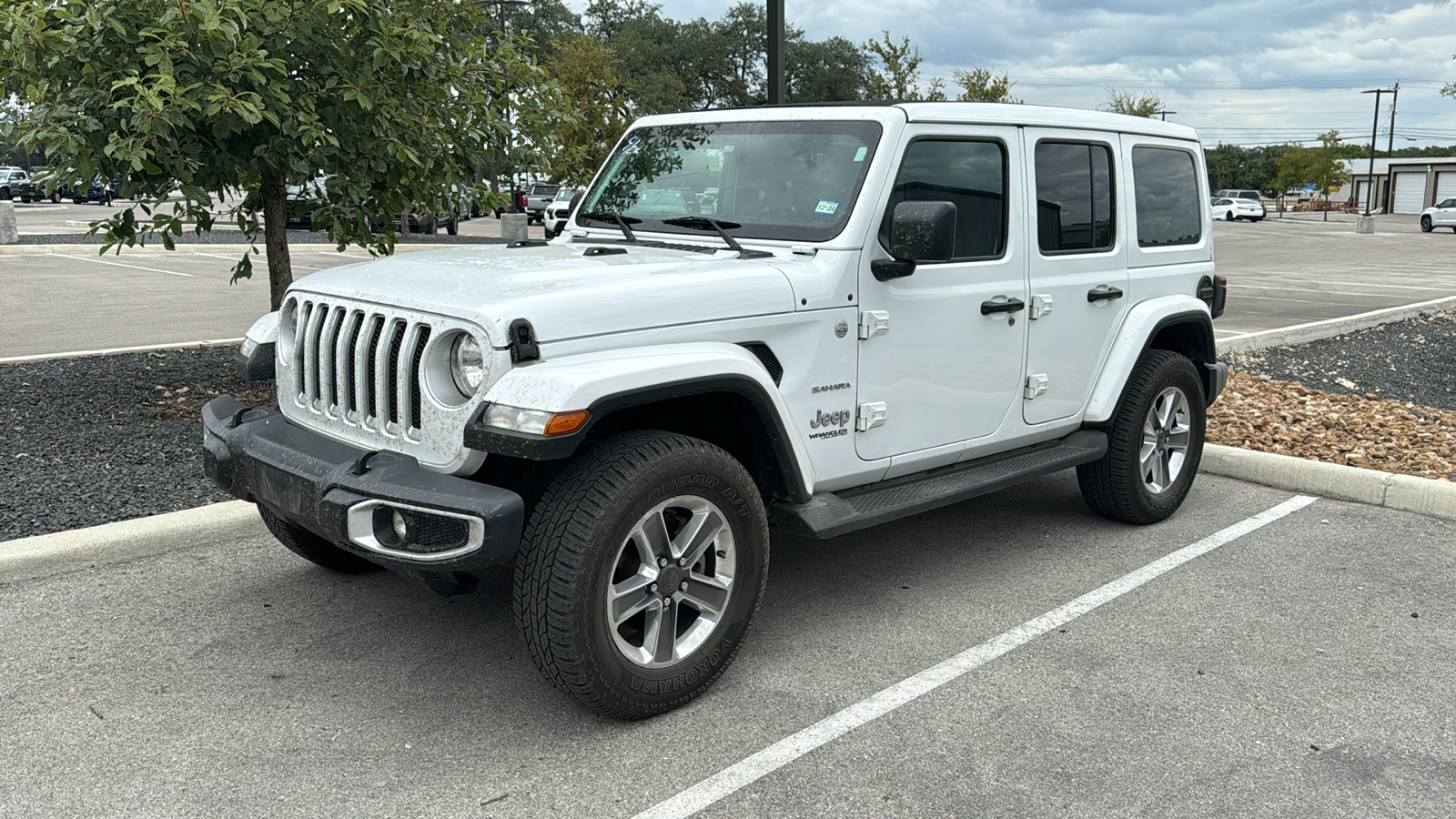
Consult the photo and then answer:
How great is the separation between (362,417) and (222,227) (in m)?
30.1

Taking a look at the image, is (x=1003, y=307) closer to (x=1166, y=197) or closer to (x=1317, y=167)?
(x=1166, y=197)

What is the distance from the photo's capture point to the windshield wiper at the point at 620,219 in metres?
4.59

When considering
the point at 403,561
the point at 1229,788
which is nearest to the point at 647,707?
the point at 403,561

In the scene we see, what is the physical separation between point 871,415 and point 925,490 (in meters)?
0.41

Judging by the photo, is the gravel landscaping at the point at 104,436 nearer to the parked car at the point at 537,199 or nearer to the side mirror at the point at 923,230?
the side mirror at the point at 923,230

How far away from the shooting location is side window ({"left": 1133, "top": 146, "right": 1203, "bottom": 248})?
18.0ft

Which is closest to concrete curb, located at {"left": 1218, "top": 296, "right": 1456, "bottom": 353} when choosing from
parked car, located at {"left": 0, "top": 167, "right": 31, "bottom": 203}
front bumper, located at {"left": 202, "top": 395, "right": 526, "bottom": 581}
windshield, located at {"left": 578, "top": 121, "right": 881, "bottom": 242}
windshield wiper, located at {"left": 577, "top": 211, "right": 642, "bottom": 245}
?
windshield, located at {"left": 578, "top": 121, "right": 881, "bottom": 242}

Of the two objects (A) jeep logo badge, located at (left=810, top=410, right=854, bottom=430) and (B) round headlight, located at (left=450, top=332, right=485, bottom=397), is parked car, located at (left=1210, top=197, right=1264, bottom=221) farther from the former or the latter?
(B) round headlight, located at (left=450, top=332, right=485, bottom=397)

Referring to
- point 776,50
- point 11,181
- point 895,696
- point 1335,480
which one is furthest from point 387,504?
point 11,181

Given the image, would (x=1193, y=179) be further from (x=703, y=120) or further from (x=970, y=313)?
(x=703, y=120)

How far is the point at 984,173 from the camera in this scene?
4.62 metres

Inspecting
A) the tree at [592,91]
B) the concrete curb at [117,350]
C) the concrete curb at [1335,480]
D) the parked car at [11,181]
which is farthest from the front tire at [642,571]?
the parked car at [11,181]

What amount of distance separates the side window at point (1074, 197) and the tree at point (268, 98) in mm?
3601

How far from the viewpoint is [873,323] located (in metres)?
4.09
